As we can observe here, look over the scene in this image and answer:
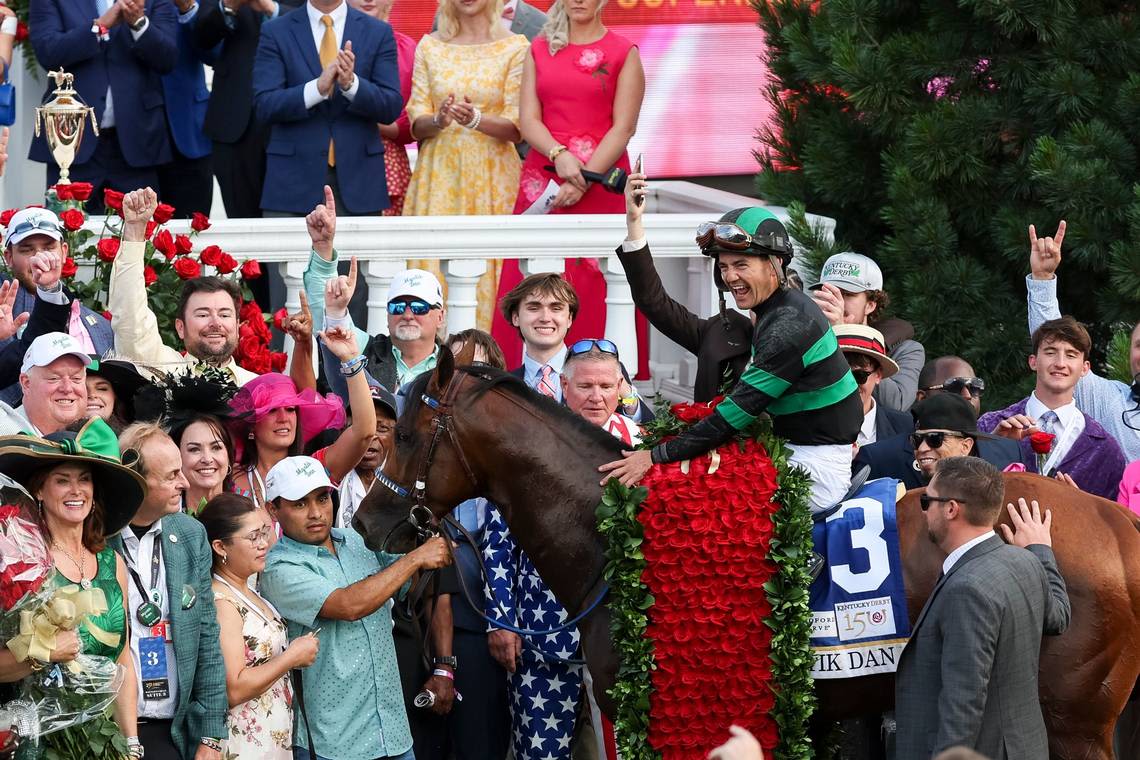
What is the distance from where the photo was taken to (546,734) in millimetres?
6871

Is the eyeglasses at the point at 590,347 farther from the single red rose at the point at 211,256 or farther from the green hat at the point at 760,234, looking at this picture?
the single red rose at the point at 211,256

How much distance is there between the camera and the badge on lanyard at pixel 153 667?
5.80 metres

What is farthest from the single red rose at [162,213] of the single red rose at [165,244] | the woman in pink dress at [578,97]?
the woman in pink dress at [578,97]

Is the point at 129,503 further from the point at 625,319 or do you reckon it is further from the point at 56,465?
the point at 625,319

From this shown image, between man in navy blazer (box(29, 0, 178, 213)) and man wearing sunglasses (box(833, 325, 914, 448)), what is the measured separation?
487 cm

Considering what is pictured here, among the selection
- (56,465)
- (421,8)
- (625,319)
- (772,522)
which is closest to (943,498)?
(772,522)

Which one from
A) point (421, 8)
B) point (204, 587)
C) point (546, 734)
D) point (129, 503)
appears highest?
point (421, 8)

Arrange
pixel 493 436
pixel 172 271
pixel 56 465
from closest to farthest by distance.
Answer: pixel 56 465
pixel 493 436
pixel 172 271

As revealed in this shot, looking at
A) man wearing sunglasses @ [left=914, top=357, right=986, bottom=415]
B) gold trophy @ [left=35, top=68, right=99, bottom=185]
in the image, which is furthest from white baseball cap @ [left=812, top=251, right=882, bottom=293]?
gold trophy @ [left=35, top=68, right=99, bottom=185]

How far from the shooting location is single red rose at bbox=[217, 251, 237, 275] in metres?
8.19

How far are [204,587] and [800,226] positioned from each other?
4444 mm

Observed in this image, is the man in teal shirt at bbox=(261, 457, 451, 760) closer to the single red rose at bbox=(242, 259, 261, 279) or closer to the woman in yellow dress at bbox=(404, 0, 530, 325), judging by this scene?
the single red rose at bbox=(242, 259, 261, 279)

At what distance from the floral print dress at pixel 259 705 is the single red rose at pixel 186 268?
229cm

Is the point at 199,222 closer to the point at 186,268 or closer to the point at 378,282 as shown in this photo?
the point at 186,268
